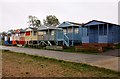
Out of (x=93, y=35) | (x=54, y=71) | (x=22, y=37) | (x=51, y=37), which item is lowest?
(x=54, y=71)

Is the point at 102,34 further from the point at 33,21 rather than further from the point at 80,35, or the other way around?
the point at 33,21

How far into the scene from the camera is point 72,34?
100 ft

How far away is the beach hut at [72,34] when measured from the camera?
3045cm

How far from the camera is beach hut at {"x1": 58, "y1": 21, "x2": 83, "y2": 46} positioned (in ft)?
99.9

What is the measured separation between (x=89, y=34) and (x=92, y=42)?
2596 mm

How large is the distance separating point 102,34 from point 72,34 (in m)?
5.82

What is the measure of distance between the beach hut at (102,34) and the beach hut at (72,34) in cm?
290

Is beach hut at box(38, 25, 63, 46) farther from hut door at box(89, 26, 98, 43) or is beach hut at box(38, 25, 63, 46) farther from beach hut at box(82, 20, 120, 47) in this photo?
hut door at box(89, 26, 98, 43)

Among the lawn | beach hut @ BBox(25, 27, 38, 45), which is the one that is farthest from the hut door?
the lawn

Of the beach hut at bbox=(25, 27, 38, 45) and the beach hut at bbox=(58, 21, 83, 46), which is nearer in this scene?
the beach hut at bbox=(58, 21, 83, 46)

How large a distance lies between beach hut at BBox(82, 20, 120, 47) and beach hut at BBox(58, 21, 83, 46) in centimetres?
290

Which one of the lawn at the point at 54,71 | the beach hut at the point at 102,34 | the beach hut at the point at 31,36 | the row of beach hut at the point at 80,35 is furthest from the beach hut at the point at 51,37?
the lawn at the point at 54,71


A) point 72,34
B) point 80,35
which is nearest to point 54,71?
point 72,34

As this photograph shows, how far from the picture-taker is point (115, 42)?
84.1 feet
